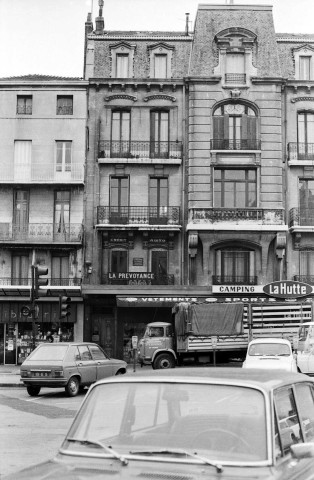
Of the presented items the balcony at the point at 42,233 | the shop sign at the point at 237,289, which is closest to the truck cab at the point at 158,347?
the shop sign at the point at 237,289

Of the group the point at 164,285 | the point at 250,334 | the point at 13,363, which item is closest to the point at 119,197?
the point at 164,285

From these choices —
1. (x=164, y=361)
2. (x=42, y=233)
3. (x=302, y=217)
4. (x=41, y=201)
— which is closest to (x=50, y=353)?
(x=164, y=361)

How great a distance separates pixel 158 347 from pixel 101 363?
8.09m

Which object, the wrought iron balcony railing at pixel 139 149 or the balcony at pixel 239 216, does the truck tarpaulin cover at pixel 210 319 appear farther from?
the wrought iron balcony railing at pixel 139 149

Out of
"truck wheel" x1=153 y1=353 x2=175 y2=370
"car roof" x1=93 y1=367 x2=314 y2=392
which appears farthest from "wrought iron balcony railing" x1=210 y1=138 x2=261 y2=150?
"car roof" x1=93 y1=367 x2=314 y2=392

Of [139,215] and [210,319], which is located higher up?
[139,215]

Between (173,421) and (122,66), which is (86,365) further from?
(122,66)

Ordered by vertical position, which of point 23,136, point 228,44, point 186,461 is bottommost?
point 186,461

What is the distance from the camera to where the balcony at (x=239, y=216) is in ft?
125

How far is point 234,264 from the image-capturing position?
3881cm

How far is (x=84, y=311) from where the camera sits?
1542 inches

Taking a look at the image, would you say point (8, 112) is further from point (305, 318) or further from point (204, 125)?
point (305, 318)

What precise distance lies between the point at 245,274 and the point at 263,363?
15600mm

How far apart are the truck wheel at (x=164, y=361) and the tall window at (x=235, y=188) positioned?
1126cm
